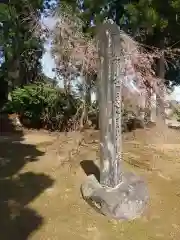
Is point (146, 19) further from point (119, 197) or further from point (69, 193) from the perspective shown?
point (119, 197)

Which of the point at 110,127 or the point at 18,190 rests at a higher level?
the point at 110,127

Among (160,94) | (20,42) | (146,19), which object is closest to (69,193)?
(160,94)

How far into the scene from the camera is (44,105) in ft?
44.9

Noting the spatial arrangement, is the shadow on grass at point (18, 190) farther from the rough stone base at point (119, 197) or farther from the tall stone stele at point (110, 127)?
the tall stone stele at point (110, 127)

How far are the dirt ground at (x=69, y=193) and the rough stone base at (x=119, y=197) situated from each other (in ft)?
0.35

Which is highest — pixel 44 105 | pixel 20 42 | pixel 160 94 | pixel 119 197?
pixel 20 42

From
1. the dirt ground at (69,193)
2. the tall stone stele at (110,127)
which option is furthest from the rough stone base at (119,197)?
the dirt ground at (69,193)

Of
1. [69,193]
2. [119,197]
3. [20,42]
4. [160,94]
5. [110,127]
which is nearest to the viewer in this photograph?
[119,197]

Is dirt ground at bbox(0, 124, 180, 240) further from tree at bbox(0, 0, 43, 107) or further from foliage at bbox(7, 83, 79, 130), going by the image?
tree at bbox(0, 0, 43, 107)

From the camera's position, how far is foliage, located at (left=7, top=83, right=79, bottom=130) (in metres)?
12.8

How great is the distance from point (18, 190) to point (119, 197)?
153 centimetres

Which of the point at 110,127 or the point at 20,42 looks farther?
the point at 20,42

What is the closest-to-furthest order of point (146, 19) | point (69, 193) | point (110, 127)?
1. point (110, 127)
2. point (69, 193)
3. point (146, 19)

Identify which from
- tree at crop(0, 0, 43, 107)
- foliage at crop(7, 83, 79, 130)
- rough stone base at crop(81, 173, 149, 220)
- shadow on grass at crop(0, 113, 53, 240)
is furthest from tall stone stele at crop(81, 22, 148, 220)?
foliage at crop(7, 83, 79, 130)
